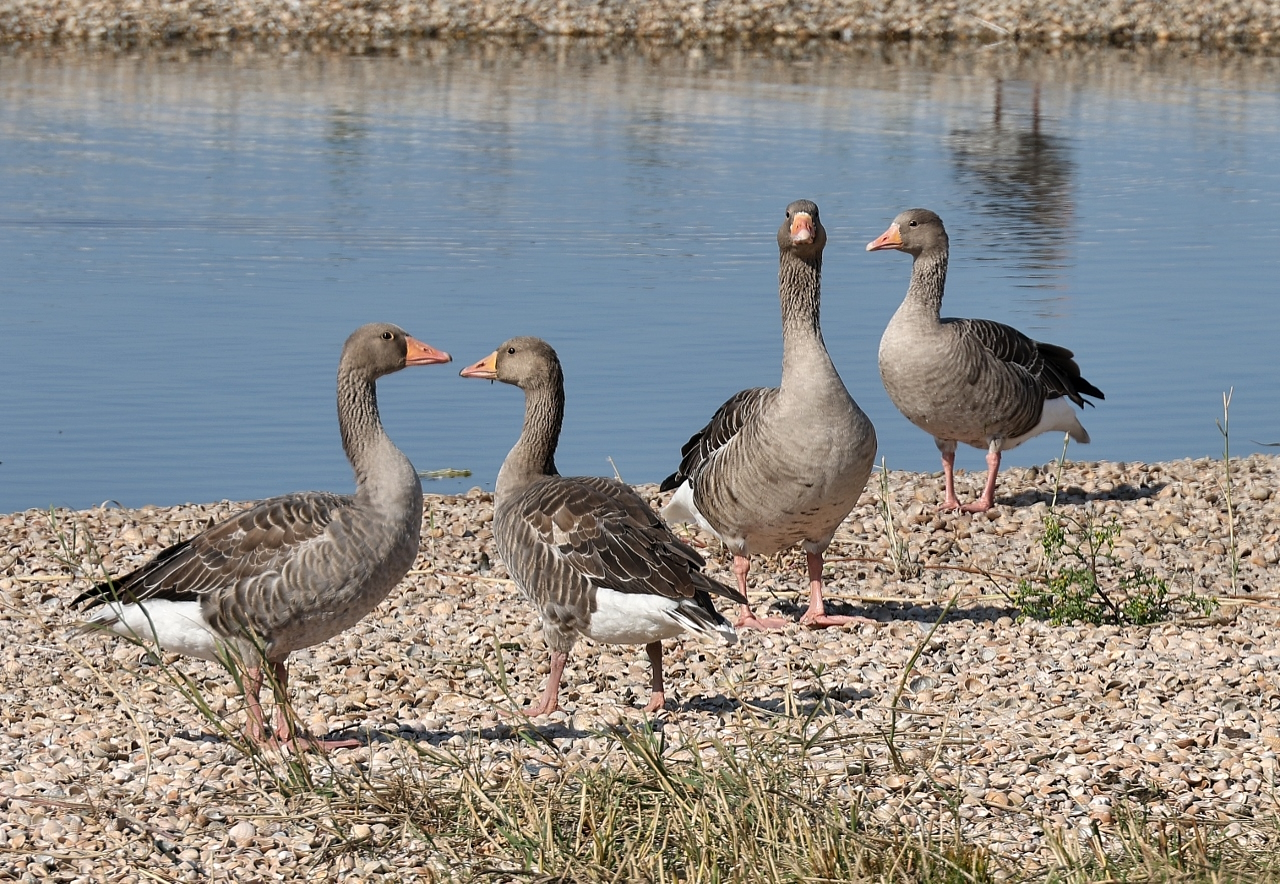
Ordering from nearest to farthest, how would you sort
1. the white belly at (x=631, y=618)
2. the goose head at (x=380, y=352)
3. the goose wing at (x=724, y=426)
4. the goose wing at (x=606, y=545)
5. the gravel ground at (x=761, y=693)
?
1. the gravel ground at (x=761, y=693)
2. the white belly at (x=631, y=618)
3. the goose wing at (x=606, y=545)
4. the goose head at (x=380, y=352)
5. the goose wing at (x=724, y=426)

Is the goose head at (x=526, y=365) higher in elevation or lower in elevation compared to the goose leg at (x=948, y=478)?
higher

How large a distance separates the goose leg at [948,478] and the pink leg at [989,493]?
9 centimetres

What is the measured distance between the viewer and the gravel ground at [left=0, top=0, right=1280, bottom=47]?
42.9m

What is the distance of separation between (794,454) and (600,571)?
1.84m

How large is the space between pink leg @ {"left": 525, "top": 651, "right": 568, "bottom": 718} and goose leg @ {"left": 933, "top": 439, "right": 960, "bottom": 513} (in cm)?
483

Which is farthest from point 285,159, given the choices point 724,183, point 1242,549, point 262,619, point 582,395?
point 262,619

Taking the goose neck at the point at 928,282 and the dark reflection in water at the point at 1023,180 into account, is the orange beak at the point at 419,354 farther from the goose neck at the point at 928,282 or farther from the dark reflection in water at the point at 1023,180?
the dark reflection in water at the point at 1023,180

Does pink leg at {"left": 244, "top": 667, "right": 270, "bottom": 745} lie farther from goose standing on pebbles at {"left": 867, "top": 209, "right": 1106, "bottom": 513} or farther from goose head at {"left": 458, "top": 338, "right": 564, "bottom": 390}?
goose standing on pebbles at {"left": 867, "top": 209, "right": 1106, "bottom": 513}

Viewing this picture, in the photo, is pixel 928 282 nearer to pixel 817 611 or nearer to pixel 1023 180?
pixel 817 611

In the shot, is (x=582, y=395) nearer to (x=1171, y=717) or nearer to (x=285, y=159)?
(x=1171, y=717)

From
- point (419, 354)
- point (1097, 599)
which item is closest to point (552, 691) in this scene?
point (419, 354)

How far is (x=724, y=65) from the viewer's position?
3941cm

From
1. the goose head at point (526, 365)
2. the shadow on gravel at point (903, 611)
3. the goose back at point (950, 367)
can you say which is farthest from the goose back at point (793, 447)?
the goose back at point (950, 367)

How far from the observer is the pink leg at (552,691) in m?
7.27
